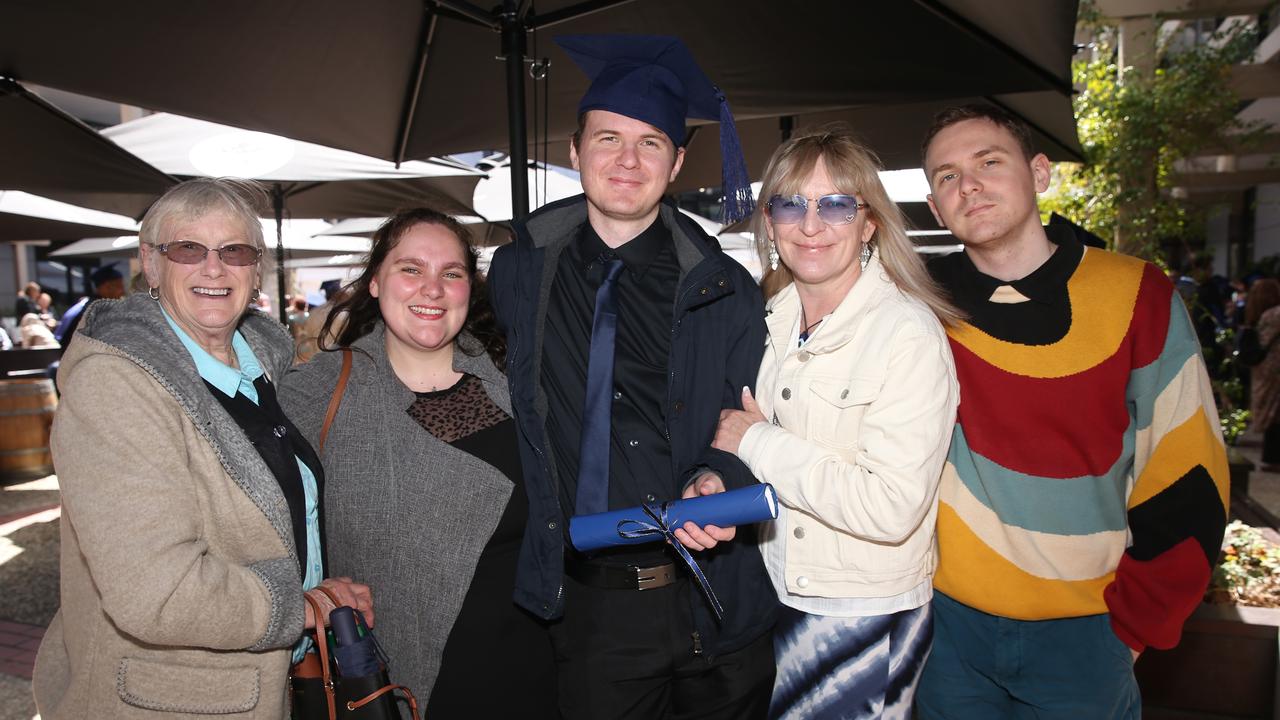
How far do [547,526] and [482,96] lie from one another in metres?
2.99

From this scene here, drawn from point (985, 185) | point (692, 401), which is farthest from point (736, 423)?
point (985, 185)

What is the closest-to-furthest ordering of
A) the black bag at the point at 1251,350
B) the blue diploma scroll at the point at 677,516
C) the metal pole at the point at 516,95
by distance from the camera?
the blue diploma scroll at the point at 677,516 → the metal pole at the point at 516,95 → the black bag at the point at 1251,350

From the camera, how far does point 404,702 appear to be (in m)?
2.12

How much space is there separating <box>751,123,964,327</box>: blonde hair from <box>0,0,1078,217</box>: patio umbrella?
4.31 feet

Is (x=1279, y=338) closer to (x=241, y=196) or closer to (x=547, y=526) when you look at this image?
(x=547, y=526)

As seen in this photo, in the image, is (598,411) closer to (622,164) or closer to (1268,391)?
(622,164)

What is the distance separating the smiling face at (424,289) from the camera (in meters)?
2.18

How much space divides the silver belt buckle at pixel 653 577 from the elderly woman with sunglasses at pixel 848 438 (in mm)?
287

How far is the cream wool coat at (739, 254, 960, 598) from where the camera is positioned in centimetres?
180

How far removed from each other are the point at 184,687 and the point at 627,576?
1.01 m

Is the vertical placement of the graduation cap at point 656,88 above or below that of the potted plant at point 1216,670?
above

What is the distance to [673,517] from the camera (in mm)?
1736

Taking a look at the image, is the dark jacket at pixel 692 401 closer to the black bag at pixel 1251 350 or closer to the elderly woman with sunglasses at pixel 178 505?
the elderly woman with sunglasses at pixel 178 505

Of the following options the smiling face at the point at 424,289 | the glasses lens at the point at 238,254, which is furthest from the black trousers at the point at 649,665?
the glasses lens at the point at 238,254
